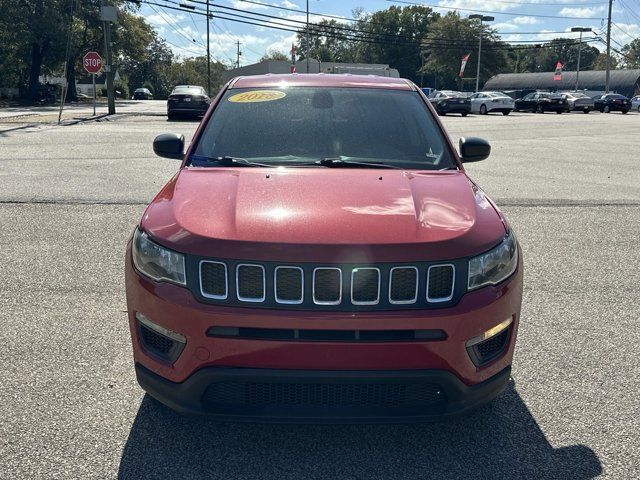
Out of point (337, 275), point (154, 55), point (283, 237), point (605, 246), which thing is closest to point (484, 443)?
point (337, 275)

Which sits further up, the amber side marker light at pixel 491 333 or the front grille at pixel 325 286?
the front grille at pixel 325 286

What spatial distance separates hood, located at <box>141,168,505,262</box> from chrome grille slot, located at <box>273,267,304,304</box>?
0.05m

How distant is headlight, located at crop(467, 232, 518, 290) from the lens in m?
2.62

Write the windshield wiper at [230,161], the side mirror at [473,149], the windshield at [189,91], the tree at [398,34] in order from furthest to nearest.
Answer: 1. the tree at [398,34]
2. the windshield at [189,91]
3. the side mirror at [473,149]
4. the windshield wiper at [230,161]

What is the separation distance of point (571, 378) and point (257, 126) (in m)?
2.37

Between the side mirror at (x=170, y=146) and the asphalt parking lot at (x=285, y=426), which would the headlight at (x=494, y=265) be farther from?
the side mirror at (x=170, y=146)

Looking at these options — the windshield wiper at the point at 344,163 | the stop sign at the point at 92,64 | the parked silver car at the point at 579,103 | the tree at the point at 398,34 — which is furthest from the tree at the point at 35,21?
the tree at the point at 398,34

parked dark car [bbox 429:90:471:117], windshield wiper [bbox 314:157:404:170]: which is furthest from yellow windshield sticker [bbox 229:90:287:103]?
parked dark car [bbox 429:90:471:117]

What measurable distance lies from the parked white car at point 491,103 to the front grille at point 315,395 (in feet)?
125

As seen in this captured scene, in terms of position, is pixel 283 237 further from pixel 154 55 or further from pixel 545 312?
pixel 154 55

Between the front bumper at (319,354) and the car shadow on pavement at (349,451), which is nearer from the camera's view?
the front bumper at (319,354)

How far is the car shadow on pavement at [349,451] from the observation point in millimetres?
2682

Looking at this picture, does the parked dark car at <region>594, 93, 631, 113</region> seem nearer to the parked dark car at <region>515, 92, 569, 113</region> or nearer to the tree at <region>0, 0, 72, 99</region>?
the parked dark car at <region>515, 92, 569, 113</region>

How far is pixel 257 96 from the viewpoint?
4.21 metres
